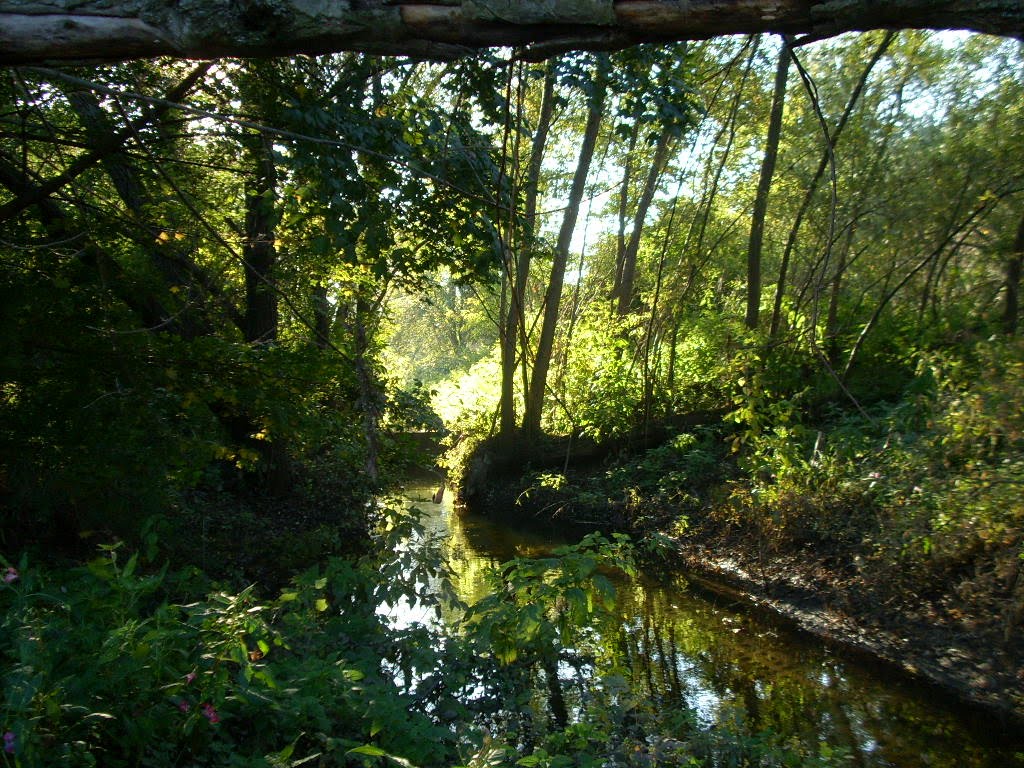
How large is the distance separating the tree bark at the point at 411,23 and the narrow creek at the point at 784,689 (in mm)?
3222

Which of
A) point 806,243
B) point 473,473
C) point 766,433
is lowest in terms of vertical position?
point 473,473

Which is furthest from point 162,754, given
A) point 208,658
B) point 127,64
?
point 127,64

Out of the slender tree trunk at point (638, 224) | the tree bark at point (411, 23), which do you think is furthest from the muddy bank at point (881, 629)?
the slender tree trunk at point (638, 224)

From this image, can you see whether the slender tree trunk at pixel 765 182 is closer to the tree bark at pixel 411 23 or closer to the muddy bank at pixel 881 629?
the muddy bank at pixel 881 629

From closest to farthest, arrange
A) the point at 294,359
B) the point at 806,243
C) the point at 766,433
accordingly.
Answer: the point at 294,359, the point at 766,433, the point at 806,243

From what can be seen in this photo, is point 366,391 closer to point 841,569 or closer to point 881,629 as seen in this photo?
point 881,629

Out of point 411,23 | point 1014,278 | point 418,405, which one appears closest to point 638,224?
point 1014,278

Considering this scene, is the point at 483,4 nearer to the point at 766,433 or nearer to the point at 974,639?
the point at 974,639

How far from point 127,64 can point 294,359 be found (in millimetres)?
2416

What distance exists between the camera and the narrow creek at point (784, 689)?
5234mm

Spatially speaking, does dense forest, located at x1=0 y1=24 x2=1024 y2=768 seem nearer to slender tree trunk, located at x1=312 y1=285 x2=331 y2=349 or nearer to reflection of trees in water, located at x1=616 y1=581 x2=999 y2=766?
slender tree trunk, located at x1=312 y1=285 x2=331 y2=349

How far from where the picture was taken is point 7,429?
196 inches

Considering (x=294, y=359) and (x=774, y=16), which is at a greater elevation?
(x=774, y=16)

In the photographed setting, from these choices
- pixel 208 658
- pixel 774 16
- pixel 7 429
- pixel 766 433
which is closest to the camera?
pixel 774 16
